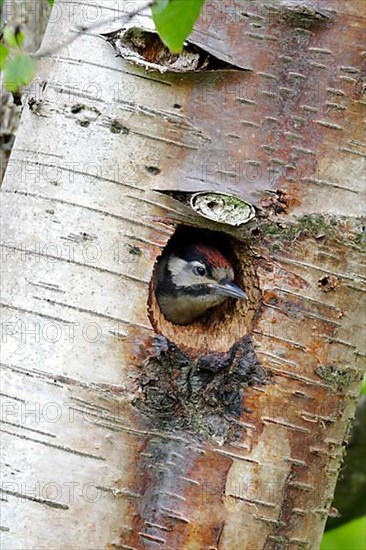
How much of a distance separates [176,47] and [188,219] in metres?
1.08

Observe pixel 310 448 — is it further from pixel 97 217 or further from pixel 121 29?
pixel 121 29

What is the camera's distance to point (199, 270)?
4.72 meters

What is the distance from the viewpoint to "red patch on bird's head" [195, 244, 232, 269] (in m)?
3.97

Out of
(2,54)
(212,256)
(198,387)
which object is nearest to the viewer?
(2,54)

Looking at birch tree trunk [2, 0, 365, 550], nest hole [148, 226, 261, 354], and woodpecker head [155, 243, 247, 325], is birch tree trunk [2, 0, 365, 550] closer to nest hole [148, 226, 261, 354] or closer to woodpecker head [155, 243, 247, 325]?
nest hole [148, 226, 261, 354]

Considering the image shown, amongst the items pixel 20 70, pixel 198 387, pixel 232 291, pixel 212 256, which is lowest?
pixel 198 387

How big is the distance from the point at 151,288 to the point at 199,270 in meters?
1.52

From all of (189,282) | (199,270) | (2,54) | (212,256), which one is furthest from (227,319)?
(2,54)

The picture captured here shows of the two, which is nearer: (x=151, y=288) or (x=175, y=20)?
(x=175, y=20)

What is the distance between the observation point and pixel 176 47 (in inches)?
83.7

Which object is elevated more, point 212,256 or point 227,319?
point 212,256

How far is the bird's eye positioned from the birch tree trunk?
142 centimetres

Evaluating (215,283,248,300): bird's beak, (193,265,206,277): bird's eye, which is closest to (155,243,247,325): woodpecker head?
(193,265,206,277): bird's eye

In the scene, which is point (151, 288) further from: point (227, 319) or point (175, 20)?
point (175, 20)
